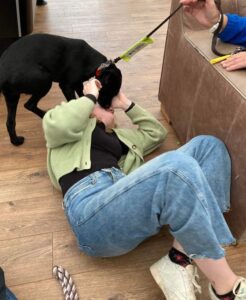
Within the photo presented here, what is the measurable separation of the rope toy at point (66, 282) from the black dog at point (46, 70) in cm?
57

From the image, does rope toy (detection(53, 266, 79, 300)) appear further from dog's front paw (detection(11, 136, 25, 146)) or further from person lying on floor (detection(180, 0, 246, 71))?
person lying on floor (detection(180, 0, 246, 71))

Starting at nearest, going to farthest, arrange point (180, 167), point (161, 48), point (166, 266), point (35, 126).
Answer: point (180, 167), point (166, 266), point (35, 126), point (161, 48)

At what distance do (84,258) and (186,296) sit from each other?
349 millimetres

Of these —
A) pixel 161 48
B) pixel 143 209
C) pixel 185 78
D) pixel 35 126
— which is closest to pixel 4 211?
pixel 35 126

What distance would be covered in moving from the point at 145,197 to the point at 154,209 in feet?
0.12

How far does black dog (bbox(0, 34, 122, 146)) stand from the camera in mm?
1163

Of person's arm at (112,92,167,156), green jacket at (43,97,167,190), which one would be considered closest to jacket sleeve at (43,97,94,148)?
Answer: green jacket at (43,97,167,190)

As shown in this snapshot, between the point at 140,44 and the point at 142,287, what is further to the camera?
the point at 140,44

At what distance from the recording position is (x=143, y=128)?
1318mm

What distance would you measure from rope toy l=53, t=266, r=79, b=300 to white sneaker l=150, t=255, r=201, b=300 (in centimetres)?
24

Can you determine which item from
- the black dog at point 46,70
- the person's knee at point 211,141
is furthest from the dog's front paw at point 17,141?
the person's knee at point 211,141

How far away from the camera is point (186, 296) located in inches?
A: 34.1

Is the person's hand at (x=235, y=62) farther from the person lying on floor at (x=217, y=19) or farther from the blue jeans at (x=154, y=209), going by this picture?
the blue jeans at (x=154, y=209)

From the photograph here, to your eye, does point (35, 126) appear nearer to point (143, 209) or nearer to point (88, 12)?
point (143, 209)
